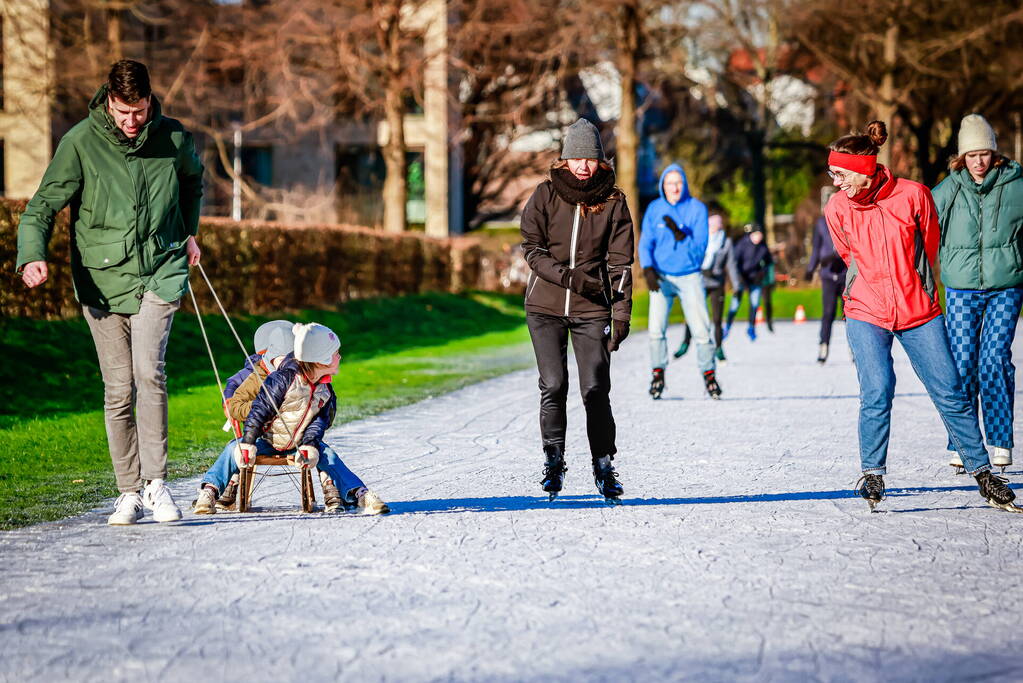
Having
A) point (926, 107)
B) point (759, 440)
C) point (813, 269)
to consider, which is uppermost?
point (926, 107)

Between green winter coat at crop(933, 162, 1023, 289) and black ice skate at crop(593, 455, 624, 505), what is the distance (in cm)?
239

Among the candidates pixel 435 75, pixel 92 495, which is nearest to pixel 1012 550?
pixel 92 495

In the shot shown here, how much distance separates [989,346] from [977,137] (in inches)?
47.5

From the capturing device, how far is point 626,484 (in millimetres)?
7500

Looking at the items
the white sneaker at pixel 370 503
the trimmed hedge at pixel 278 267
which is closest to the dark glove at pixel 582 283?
the white sneaker at pixel 370 503

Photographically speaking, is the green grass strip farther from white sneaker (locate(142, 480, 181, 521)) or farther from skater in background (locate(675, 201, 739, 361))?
skater in background (locate(675, 201, 739, 361))

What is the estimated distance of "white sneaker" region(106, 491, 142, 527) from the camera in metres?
6.14

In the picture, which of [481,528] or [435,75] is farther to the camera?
[435,75]

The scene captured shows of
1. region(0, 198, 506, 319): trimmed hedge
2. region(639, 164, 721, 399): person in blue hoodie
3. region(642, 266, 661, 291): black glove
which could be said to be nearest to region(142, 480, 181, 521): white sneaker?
region(642, 266, 661, 291): black glove

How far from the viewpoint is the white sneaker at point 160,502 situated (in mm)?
6180

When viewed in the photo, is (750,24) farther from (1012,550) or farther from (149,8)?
(1012,550)

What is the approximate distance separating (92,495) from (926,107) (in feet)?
138

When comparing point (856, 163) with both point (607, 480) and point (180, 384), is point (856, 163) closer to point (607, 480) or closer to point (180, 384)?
point (607, 480)

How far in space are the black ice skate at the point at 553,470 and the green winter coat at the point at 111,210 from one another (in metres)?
1.99
